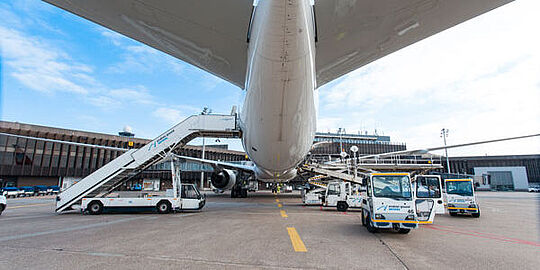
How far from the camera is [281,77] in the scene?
4.38 metres

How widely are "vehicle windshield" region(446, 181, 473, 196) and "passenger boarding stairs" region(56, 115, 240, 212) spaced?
10.7 meters

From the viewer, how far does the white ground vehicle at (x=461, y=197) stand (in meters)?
11.7

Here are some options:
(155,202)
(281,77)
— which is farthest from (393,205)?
(155,202)

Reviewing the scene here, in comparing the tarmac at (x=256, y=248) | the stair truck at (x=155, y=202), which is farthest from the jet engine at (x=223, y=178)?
the tarmac at (x=256, y=248)

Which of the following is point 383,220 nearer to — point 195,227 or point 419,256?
point 419,256

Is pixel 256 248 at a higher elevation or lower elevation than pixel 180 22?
lower

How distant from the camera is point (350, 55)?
546 centimetres

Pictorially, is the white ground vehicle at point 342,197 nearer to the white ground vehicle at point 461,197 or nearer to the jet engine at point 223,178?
the white ground vehicle at point 461,197

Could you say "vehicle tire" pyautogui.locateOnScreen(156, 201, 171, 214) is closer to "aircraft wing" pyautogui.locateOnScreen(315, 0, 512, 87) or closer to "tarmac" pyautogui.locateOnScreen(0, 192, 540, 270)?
"tarmac" pyautogui.locateOnScreen(0, 192, 540, 270)

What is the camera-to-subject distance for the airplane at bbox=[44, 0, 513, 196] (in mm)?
3746

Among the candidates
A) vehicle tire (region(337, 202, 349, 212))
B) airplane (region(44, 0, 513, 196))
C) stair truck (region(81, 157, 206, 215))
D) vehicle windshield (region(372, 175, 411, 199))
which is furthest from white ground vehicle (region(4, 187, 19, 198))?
vehicle windshield (region(372, 175, 411, 199))

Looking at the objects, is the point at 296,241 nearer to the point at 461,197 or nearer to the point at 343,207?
the point at 343,207

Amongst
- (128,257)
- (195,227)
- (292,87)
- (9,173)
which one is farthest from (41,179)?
(292,87)

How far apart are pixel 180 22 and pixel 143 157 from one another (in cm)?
959
